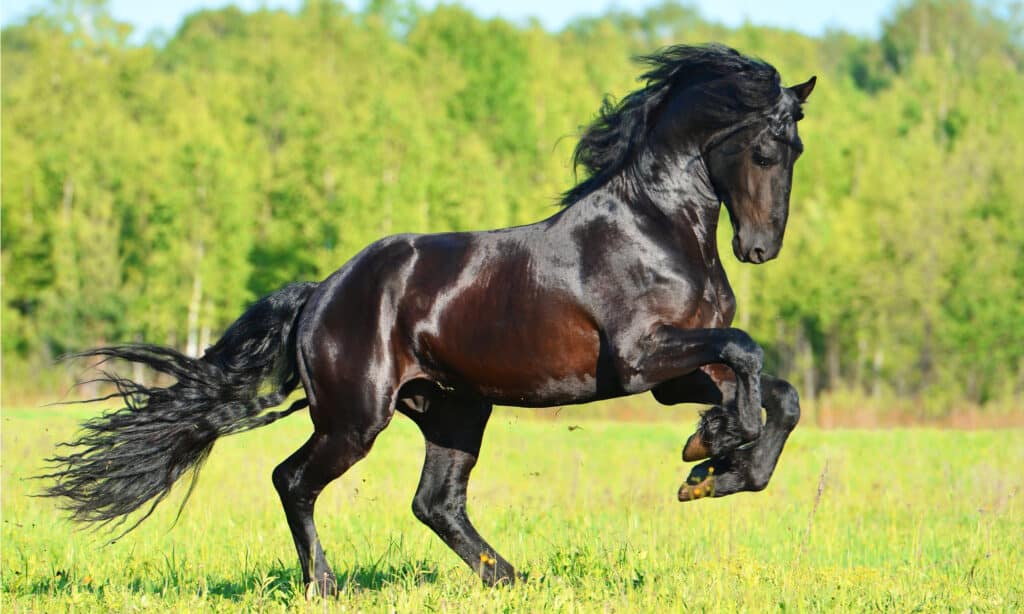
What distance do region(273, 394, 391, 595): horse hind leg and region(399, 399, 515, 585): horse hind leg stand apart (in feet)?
1.74

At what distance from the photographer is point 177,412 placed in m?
7.61

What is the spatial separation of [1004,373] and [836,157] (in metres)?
15.4

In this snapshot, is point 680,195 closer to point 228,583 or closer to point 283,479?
point 283,479

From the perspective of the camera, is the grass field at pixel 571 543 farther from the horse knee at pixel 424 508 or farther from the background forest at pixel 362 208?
the background forest at pixel 362 208

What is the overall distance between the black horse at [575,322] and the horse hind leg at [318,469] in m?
0.01

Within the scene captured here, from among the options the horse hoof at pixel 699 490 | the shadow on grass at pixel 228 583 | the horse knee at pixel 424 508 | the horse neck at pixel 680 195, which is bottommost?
the shadow on grass at pixel 228 583

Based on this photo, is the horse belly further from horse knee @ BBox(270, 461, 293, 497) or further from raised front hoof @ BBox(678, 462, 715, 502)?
horse knee @ BBox(270, 461, 293, 497)

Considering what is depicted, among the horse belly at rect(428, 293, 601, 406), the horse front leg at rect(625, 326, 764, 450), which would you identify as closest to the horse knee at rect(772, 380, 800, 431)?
the horse front leg at rect(625, 326, 764, 450)

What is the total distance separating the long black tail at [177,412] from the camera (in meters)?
7.49

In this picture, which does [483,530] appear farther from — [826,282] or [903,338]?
[903,338]

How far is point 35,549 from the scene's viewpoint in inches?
337

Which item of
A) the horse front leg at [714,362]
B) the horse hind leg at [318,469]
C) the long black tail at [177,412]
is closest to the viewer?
the horse front leg at [714,362]

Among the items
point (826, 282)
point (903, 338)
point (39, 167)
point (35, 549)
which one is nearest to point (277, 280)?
point (39, 167)

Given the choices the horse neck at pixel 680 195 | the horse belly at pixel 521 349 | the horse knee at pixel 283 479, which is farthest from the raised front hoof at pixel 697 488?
the horse knee at pixel 283 479
